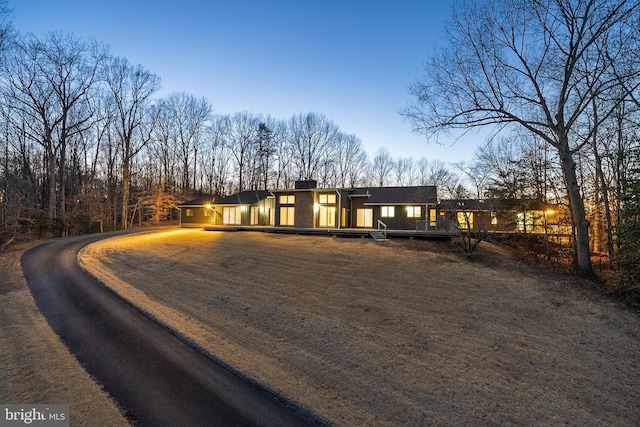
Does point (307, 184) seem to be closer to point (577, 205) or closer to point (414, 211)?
point (414, 211)

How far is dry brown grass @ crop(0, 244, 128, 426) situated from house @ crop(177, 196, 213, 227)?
75.0ft

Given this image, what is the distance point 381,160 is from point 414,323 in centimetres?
4270

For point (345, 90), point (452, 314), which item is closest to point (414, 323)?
point (452, 314)

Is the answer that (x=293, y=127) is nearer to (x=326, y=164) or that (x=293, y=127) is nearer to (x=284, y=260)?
(x=326, y=164)

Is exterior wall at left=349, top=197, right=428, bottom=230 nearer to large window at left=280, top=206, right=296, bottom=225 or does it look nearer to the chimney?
the chimney

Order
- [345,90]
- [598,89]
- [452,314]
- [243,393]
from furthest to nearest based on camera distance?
[345,90] < [598,89] < [452,314] < [243,393]

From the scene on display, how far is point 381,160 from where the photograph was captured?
156 feet

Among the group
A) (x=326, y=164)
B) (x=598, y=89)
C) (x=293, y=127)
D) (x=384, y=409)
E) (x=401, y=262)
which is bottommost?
(x=384, y=409)

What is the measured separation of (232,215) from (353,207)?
12.1 metres

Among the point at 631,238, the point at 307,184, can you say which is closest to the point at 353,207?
the point at 307,184

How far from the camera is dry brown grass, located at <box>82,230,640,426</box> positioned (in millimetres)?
4415

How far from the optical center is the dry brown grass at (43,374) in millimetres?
3906

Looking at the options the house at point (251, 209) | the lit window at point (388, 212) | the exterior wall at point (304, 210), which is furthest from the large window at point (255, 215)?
the lit window at point (388, 212)

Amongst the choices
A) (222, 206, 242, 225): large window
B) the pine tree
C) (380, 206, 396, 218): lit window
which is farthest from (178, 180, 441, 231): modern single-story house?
the pine tree
